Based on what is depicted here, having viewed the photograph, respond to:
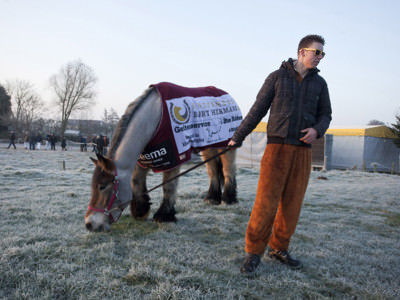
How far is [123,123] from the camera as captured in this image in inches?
128

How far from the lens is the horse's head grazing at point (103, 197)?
2922 millimetres

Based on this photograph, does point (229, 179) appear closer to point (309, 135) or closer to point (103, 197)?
point (103, 197)

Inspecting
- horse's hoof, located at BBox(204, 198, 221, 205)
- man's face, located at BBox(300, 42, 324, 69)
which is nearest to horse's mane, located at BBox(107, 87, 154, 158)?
man's face, located at BBox(300, 42, 324, 69)

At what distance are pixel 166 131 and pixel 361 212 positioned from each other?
391 cm

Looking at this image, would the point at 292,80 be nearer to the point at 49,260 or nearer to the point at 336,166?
the point at 49,260

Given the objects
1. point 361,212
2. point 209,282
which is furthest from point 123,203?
point 361,212

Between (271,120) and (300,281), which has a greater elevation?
(271,120)

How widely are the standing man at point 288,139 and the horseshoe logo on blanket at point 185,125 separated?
1.31 m

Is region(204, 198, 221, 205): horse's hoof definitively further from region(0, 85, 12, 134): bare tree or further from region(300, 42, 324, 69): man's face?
region(0, 85, 12, 134): bare tree

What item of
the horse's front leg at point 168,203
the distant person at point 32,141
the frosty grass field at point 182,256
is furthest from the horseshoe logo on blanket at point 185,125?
the distant person at point 32,141

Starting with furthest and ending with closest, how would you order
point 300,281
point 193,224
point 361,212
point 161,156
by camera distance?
point 361,212
point 193,224
point 161,156
point 300,281

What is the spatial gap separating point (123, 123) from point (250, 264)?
2.05 metres

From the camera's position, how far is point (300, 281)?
7.72 ft

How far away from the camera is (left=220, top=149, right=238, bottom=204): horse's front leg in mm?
5125
